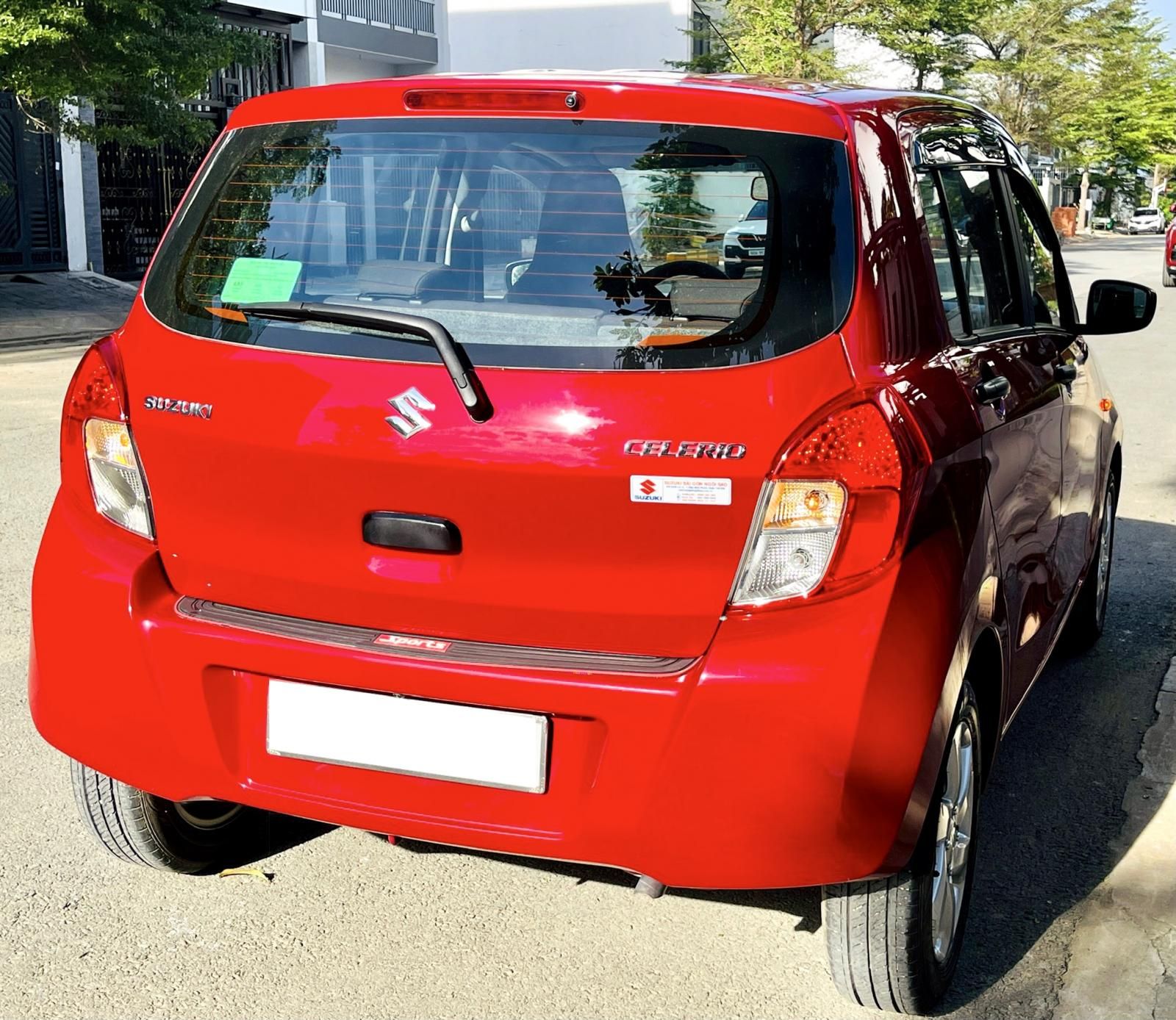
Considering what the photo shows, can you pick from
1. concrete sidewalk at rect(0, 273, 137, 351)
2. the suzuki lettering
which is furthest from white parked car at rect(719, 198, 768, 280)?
concrete sidewalk at rect(0, 273, 137, 351)

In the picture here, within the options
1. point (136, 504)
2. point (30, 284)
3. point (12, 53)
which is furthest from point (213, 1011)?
point (30, 284)

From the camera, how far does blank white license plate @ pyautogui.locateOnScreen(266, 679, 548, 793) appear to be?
247 centimetres

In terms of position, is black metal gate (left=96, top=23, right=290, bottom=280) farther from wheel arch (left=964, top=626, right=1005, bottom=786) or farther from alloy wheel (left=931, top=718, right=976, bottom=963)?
alloy wheel (left=931, top=718, right=976, bottom=963)

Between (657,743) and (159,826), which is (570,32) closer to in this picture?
(159,826)

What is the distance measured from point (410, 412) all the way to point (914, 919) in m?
1.26

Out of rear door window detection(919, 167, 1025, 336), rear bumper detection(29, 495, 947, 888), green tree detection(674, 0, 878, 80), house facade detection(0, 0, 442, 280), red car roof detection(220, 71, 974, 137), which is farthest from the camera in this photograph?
green tree detection(674, 0, 878, 80)

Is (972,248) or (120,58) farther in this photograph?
(120,58)

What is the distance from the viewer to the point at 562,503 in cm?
245

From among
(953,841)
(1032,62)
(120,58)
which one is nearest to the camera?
(953,841)

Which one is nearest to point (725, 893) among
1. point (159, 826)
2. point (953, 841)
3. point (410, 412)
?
point (953, 841)

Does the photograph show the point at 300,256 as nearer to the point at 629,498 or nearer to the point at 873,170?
the point at 629,498

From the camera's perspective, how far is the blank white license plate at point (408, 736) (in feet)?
8.11

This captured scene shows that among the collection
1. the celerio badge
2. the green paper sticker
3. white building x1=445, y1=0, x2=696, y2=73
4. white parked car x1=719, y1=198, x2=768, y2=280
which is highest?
white building x1=445, y1=0, x2=696, y2=73

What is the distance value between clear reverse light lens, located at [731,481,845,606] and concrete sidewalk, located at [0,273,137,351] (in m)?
13.5
